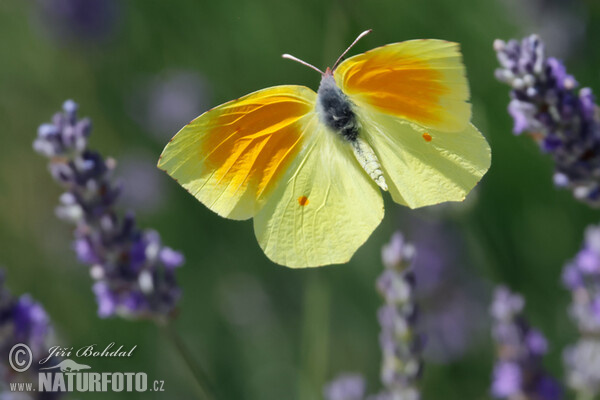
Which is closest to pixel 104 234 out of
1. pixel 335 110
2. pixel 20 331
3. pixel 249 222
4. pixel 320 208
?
pixel 20 331

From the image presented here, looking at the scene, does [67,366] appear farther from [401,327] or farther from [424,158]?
[424,158]

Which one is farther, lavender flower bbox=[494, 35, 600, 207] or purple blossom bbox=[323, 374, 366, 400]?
purple blossom bbox=[323, 374, 366, 400]

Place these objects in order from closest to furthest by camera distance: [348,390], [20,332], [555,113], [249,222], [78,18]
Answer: [555,113] → [20,332] → [348,390] → [249,222] → [78,18]

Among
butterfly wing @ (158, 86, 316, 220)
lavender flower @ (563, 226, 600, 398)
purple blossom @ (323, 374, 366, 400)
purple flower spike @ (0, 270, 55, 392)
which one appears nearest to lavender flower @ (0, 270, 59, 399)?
purple flower spike @ (0, 270, 55, 392)

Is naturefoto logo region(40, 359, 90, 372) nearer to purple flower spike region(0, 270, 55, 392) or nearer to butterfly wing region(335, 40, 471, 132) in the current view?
purple flower spike region(0, 270, 55, 392)

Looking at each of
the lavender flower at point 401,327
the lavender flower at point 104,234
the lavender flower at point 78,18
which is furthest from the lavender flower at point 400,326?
the lavender flower at point 78,18

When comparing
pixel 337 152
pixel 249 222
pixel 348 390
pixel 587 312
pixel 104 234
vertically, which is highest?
pixel 249 222

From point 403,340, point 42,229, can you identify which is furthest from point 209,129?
point 42,229
